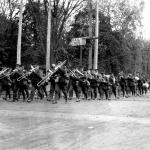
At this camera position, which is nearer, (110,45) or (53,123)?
(53,123)

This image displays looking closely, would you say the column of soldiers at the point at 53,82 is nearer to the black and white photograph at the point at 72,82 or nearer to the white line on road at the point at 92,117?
the black and white photograph at the point at 72,82

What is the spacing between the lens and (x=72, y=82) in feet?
69.4

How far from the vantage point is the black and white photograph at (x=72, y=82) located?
8773 mm

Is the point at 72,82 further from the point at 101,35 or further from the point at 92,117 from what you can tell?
the point at 101,35

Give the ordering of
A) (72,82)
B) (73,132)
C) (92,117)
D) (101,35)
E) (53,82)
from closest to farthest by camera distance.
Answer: (73,132)
(92,117)
(53,82)
(72,82)
(101,35)

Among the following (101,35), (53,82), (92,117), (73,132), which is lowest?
(73,132)

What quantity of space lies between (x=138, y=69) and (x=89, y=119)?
142 feet

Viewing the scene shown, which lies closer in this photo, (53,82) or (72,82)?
(53,82)

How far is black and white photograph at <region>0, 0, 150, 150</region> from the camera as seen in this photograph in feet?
28.8

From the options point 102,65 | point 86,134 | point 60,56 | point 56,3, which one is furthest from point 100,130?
point 102,65

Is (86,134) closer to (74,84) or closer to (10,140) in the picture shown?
(10,140)

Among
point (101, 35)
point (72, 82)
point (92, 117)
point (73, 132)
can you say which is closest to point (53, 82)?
point (72, 82)

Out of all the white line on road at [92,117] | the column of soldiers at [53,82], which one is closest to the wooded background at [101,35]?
the column of soldiers at [53,82]

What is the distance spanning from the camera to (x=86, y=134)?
8852 millimetres
